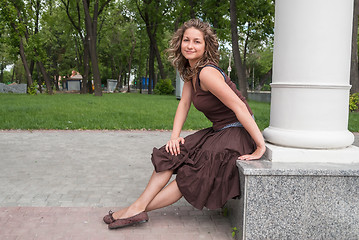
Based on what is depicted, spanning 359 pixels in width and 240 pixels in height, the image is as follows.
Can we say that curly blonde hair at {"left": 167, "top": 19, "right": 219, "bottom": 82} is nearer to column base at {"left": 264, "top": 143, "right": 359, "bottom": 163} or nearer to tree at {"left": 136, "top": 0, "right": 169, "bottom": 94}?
column base at {"left": 264, "top": 143, "right": 359, "bottom": 163}

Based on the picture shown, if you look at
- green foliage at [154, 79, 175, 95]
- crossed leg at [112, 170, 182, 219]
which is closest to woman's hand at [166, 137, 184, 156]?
crossed leg at [112, 170, 182, 219]

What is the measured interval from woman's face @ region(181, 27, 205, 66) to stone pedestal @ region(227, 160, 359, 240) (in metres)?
1.00

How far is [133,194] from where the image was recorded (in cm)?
416

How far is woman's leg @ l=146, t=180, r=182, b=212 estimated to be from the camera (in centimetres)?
312

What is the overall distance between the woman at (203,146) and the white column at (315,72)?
0.35m

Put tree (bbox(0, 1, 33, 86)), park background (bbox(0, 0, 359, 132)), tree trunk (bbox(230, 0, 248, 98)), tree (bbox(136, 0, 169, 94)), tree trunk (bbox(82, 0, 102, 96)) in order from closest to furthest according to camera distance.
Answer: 1. park background (bbox(0, 0, 359, 132))
2. tree trunk (bbox(230, 0, 248, 98))
3. tree (bbox(0, 1, 33, 86))
4. tree trunk (bbox(82, 0, 102, 96))
5. tree (bbox(136, 0, 169, 94))

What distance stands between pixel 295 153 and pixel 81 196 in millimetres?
2255

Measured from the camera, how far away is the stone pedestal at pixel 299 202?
270cm

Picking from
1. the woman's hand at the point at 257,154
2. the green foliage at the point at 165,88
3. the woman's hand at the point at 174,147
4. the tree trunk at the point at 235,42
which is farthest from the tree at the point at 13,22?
the woman's hand at the point at 257,154

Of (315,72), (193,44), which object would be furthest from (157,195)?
(315,72)

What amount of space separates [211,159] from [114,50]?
1826 inches

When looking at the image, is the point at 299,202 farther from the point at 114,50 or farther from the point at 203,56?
the point at 114,50

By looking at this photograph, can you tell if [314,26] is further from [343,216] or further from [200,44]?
[343,216]

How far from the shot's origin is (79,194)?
161 inches
